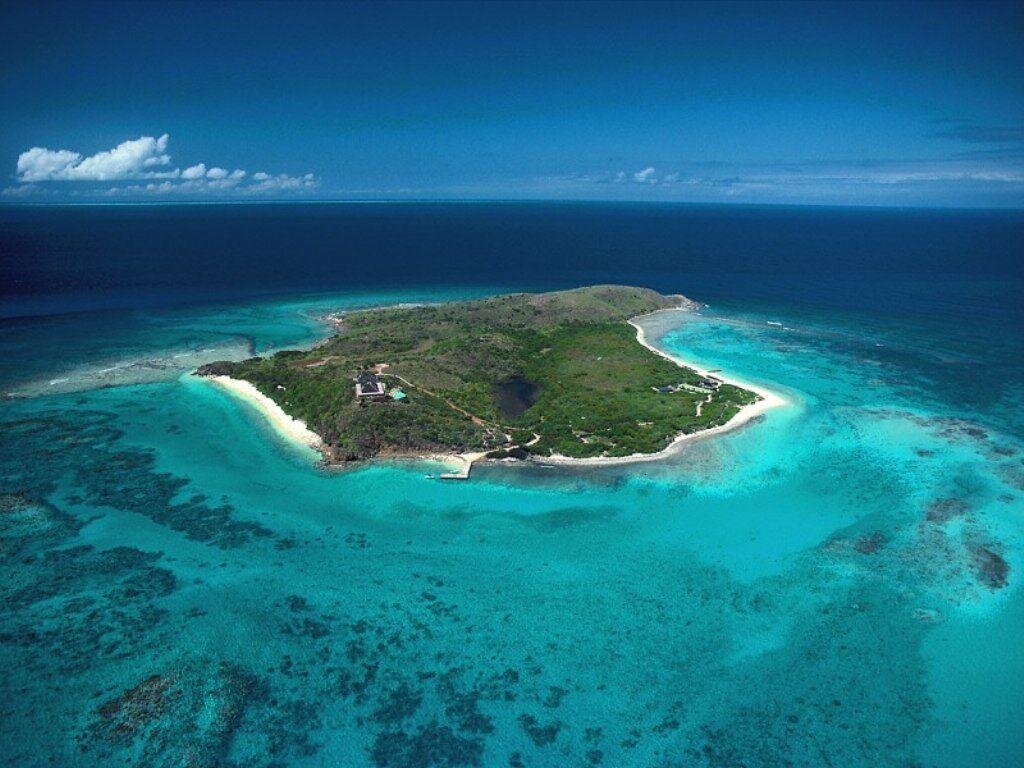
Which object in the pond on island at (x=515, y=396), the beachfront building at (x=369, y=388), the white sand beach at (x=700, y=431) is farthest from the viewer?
the pond on island at (x=515, y=396)

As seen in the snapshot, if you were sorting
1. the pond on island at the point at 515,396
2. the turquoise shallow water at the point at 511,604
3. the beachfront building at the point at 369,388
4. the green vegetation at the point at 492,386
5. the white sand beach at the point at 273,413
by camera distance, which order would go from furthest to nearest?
the pond on island at the point at 515,396
the beachfront building at the point at 369,388
the white sand beach at the point at 273,413
the green vegetation at the point at 492,386
the turquoise shallow water at the point at 511,604

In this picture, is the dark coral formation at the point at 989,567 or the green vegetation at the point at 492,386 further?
the green vegetation at the point at 492,386

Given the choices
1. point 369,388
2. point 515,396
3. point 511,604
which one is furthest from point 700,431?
point 369,388

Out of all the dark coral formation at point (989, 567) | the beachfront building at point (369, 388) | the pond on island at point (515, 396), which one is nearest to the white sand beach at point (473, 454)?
the beachfront building at point (369, 388)

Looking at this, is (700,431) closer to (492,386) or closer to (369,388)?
(492,386)

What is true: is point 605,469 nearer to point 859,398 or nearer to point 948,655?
point 948,655

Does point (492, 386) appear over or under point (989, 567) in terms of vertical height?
over

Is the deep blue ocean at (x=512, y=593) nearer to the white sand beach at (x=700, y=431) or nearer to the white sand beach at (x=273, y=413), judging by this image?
the white sand beach at (x=700, y=431)

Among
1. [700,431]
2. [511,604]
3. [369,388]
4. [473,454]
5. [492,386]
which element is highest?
[369,388]
